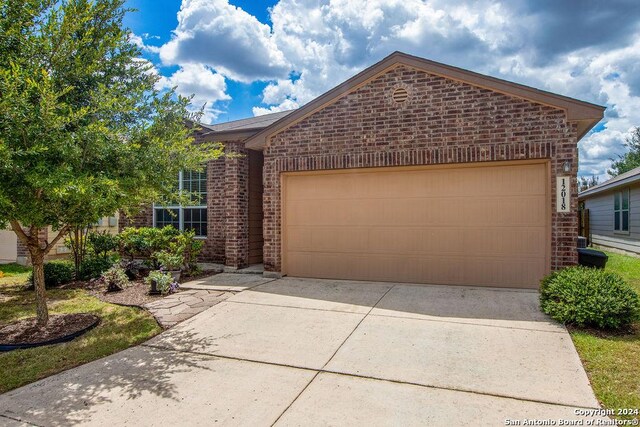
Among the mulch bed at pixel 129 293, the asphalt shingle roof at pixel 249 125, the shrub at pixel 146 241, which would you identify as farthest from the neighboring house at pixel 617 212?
the mulch bed at pixel 129 293

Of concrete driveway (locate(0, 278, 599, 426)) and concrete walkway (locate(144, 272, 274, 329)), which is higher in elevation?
concrete walkway (locate(144, 272, 274, 329))

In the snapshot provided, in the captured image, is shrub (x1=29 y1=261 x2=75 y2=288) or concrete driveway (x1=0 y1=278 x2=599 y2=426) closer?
concrete driveway (x1=0 y1=278 x2=599 y2=426)

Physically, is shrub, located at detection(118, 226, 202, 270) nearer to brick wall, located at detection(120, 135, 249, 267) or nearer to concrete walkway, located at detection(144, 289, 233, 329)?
brick wall, located at detection(120, 135, 249, 267)

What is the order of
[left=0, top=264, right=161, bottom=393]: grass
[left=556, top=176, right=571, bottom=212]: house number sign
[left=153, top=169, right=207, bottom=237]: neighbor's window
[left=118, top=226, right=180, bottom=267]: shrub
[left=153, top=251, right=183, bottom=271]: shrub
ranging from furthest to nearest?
[left=153, top=169, right=207, bottom=237]: neighbor's window < [left=118, top=226, right=180, bottom=267]: shrub < [left=153, top=251, right=183, bottom=271]: shrub < [left=556, top=176, right=571, bottom=212]: house number sign < [left=0, top=264, right=161, bottom=393]: grass

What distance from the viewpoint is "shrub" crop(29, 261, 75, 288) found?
8.27 metres

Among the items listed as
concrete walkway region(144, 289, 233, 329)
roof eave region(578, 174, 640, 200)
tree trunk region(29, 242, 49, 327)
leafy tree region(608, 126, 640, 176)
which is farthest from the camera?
leafy tree region(608, 126, 640, 176)

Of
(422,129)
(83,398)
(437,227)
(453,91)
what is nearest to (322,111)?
(422,129)

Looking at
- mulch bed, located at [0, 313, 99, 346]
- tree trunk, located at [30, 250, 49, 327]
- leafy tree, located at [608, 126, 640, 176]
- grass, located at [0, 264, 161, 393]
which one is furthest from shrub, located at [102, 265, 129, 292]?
leafy tree, located at [608, 126, 640, 176]

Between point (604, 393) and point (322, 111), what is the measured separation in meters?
6.60

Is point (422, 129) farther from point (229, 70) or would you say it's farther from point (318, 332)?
point (229, 70)

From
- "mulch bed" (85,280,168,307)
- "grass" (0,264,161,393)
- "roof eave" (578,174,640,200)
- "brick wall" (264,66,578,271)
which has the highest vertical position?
"brick wall" (264,66,578,271)

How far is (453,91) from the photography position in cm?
712

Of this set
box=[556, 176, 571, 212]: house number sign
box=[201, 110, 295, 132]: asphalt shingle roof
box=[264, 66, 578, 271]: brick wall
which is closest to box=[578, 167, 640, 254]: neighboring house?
box=[556, 176, 571, 212]: house number sign

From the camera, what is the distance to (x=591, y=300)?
4.67 meters
